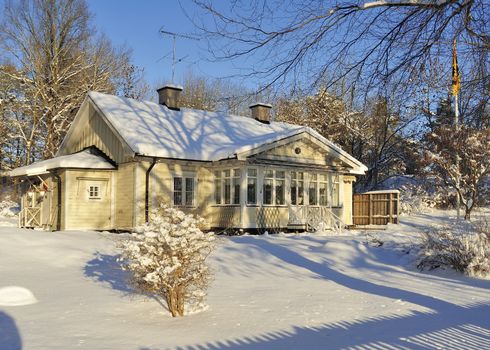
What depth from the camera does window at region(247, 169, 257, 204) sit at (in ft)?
67.9

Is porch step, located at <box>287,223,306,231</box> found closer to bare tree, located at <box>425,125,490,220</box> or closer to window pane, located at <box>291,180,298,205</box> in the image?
window pane, located at <box>291,180,298,205</box>

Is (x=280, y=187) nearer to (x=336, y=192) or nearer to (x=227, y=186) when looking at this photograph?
(x=227, y=186)

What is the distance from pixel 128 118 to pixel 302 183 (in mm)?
7853

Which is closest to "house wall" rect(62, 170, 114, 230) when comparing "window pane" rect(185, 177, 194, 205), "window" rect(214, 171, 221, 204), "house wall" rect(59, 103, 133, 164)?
"house wall" rect(59, 103, 133, 164)

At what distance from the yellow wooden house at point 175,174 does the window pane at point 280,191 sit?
4 cm

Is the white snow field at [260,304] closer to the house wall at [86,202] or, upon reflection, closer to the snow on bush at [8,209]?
the house wall at [86,202]

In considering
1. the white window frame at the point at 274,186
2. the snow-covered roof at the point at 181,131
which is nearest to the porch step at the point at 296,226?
the white window frame at the point at 274,186

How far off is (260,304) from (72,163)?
1331 cm

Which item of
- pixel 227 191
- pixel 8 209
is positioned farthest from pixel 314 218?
pixel 8 209

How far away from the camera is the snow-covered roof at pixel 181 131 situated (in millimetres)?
19812

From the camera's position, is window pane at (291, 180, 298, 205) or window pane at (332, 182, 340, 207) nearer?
window pane at (291, 180, 298, 205)

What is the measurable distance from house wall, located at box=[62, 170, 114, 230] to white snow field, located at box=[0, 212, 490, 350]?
5337mm

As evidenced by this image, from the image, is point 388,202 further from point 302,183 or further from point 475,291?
point 475,291

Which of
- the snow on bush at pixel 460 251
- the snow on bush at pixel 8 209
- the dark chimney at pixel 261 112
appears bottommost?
the snow on bush at pixel 460 251
